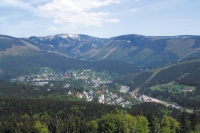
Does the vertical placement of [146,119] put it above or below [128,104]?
above

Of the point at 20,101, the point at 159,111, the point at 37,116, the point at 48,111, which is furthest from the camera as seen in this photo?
the point at 159,111

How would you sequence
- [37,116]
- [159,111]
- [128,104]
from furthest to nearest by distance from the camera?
[128,104] < [159,111] < [37,116]

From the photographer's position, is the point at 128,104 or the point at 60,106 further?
the point at 128,104

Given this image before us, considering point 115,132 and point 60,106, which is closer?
point 115,132

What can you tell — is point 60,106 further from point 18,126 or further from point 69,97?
point 69,97

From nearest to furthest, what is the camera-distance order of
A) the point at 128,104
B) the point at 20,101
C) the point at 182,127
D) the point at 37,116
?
1. the point at 182,127
2. the point at 37,116
3. the point at 20,101
4. the point at 128,104

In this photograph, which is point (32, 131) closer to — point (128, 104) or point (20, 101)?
point (20, 101)

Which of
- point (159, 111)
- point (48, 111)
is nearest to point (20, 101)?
point (48, 111)

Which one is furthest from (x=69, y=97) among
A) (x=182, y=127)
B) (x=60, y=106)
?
(x=182, y=127)

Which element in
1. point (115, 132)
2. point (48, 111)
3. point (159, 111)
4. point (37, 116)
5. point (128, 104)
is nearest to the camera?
point (115, 132)
